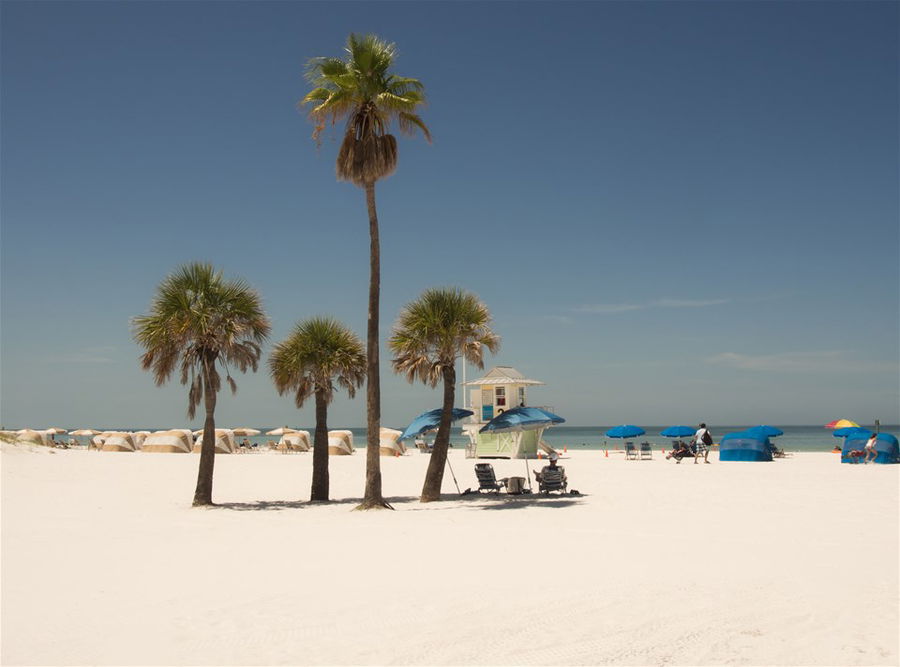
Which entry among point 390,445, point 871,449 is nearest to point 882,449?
point 871,449

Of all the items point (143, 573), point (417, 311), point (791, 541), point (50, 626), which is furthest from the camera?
point (417, 311)

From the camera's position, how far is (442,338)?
17.6 m

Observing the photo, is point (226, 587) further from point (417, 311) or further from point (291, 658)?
point (417, 311)

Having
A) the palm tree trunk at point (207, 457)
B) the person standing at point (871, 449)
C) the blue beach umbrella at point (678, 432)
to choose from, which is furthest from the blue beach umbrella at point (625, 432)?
the palm tree trunk at point (207, 457)

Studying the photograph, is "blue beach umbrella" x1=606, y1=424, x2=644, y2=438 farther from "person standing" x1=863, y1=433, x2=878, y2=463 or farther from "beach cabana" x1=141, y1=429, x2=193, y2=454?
"beach cabana" x1=141, y1=429, x2=193, y2=454

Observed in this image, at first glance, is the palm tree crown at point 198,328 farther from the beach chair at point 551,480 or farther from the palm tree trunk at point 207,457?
the beach chair at point 551,480

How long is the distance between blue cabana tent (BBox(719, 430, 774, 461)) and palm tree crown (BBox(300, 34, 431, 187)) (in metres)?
23.3

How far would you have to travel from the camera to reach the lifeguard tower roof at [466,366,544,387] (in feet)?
129

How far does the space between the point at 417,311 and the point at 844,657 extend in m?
13.1

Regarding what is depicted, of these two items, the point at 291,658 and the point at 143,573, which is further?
the point at 143,573

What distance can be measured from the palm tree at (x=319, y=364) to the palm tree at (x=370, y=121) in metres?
1.54

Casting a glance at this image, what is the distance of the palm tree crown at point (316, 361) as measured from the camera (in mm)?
18203

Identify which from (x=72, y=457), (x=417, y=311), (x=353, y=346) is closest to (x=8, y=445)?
(x=72, y=457)

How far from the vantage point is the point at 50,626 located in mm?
6785
